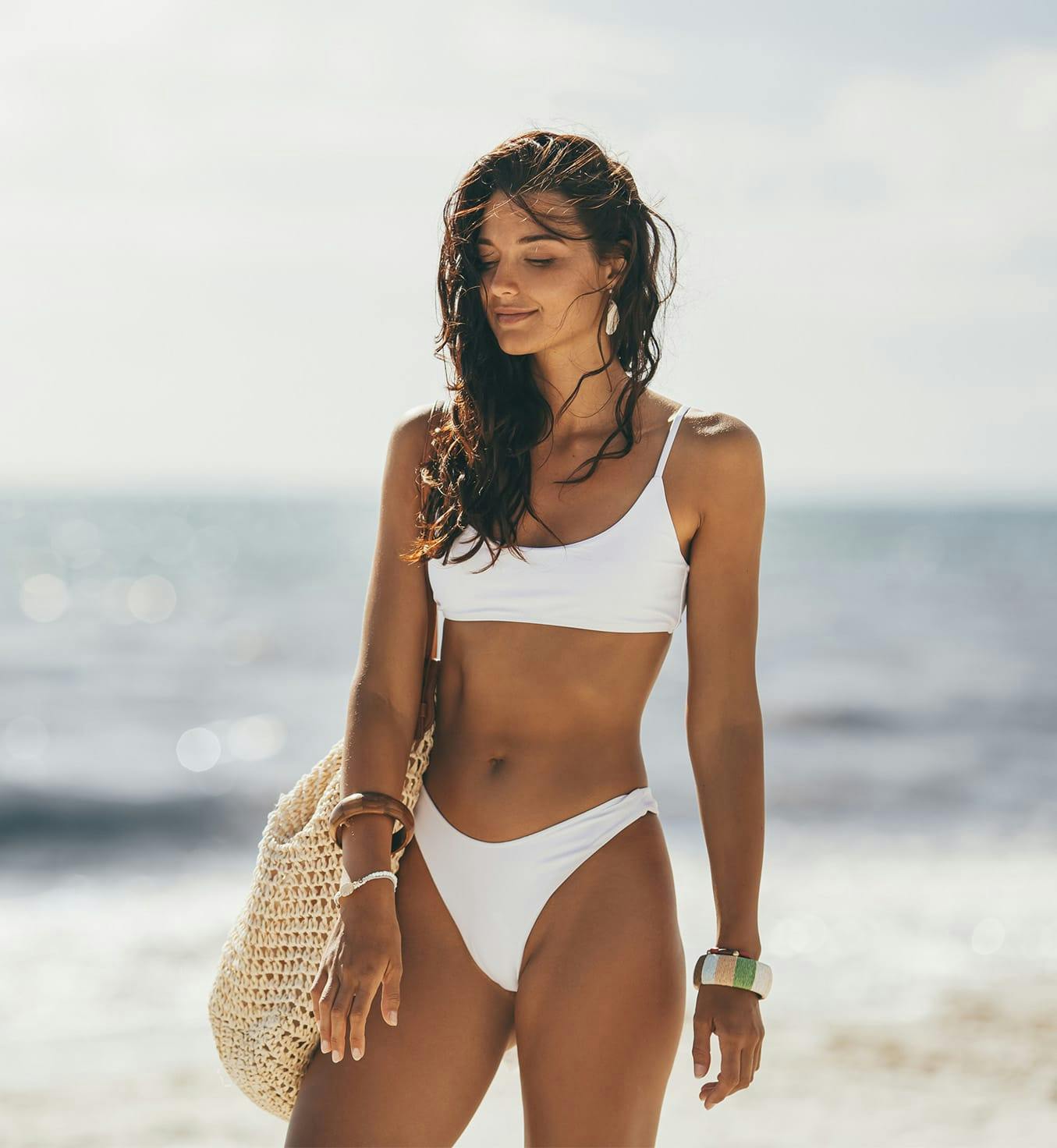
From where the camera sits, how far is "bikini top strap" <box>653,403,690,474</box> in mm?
2463

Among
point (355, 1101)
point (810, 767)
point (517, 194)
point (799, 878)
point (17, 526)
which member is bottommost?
point (17, 526)

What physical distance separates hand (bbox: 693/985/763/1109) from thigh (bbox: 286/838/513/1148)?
1.15 feet

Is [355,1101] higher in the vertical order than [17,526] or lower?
higher

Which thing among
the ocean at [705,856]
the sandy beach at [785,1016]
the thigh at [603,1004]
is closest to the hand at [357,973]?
the thigh at [603,1004]

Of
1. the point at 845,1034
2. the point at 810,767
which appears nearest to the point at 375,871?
the point at 845,1034

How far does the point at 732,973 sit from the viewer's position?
2295 millimetres

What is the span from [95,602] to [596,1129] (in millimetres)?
32908

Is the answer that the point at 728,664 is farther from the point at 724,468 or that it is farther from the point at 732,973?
the point at 732,973

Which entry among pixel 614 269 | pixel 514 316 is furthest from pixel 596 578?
pixel 614 269

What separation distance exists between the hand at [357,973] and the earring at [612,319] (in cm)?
112

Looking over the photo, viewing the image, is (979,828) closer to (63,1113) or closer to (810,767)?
(810,767)

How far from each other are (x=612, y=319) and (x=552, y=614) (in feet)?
2.02

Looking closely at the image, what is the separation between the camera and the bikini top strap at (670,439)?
97.0 inches

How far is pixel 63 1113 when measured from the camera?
5191mm
